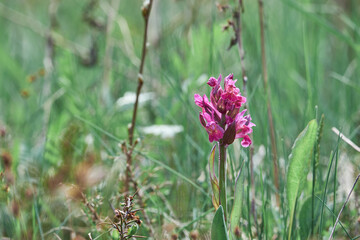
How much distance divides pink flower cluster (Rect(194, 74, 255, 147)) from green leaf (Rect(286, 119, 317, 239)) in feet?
0.51

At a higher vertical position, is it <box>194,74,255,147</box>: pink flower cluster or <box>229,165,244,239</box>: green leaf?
<box>194,74,255,147</box>: pink flower cluster

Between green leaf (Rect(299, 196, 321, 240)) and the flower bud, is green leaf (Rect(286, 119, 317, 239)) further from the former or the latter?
the flower bud

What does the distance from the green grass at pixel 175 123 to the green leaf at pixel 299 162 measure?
0.17ft

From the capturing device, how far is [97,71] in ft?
8.52

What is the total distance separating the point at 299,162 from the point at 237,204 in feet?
0.69

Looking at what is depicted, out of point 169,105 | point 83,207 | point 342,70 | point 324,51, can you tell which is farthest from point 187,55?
point 83,207

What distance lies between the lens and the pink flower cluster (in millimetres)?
918

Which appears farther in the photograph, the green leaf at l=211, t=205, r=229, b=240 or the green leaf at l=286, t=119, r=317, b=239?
the green leaf at l=286, t=119, r=317, b=239

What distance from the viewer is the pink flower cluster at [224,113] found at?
3.01 feet

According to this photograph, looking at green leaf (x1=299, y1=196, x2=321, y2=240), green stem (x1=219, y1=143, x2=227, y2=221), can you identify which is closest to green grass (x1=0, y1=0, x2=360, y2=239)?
green leaf (x1=299, y1=196, x2=321, y2=240)

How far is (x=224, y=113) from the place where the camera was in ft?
3.12

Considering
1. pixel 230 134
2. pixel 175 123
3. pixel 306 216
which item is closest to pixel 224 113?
pixel 230 134

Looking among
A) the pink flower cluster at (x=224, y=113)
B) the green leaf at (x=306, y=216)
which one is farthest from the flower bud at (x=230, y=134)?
the green leaf at (x=306, y=216)

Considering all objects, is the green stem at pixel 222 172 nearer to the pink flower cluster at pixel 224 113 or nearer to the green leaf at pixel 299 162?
the pink flower cluster at pixel 224 113
